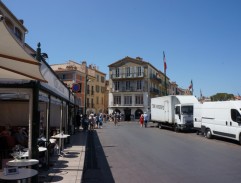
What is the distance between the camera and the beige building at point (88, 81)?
68375mm

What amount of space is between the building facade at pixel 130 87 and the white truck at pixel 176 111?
36.8 m

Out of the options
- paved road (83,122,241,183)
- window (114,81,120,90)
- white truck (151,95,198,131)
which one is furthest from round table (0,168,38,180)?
window (114,81,120,90)

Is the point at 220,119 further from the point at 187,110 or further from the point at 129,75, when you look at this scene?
the point at 129,75

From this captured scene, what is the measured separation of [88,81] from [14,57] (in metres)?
69.0

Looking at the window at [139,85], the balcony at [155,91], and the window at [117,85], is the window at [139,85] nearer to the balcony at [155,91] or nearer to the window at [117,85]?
the balcony at [155,91]

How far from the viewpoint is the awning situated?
13.9ft

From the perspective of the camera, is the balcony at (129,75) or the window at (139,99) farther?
the balcony at (129,75)

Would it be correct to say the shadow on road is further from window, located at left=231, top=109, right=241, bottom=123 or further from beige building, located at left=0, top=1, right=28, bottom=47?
beige building, located at left=0, top=1, right=28, bottom=47

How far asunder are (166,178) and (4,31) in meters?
6.54

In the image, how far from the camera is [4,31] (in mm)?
4086

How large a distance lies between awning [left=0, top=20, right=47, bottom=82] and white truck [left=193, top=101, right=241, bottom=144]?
47.1 feet

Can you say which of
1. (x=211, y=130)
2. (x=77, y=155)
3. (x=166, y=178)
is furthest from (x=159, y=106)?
(x=166, y=178)

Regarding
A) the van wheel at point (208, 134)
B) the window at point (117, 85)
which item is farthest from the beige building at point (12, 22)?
the window at point (117, 85)

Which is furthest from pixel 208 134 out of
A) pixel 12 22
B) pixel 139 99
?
pixel 139 99
